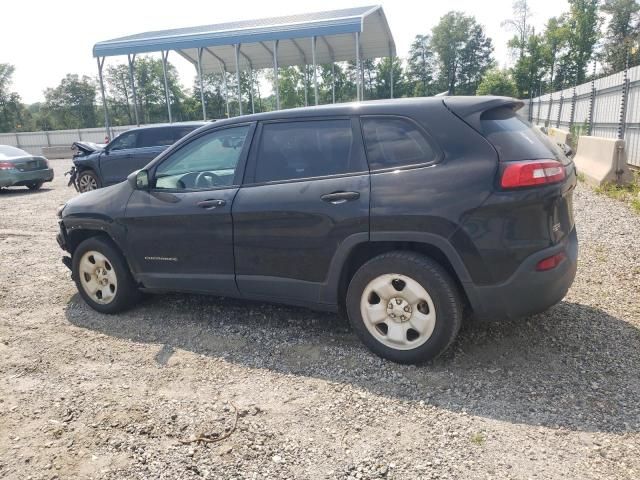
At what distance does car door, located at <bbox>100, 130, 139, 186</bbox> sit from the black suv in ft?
27.8

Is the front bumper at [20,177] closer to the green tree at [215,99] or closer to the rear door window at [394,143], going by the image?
the rear door window at [394,143]

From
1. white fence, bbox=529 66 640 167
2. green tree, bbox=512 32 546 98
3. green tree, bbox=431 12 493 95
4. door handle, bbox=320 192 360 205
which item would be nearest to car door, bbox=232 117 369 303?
door handle, bbox=320 192 360 205

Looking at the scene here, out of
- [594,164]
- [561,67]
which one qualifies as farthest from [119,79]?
[594,164]

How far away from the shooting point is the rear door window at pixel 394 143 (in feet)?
10.6

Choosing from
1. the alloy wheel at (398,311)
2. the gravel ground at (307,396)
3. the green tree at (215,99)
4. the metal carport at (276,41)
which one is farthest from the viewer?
the green tree at (215,99)

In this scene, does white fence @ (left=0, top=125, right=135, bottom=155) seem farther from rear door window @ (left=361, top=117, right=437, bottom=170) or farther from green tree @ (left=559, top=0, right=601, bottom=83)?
green tree @ (left=559, top=0, right=601, bottom=83)

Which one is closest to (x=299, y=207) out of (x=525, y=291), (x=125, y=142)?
(x=525, y=291)

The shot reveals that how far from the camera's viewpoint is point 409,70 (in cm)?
7519

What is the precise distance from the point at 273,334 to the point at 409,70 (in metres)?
77.5

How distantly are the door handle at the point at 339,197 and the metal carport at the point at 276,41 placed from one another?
1422 centimetres

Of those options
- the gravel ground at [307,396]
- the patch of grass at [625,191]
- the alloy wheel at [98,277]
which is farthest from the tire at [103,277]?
the patch of grass at [625,191]

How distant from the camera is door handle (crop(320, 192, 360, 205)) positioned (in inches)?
131

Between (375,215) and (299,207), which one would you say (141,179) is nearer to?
(299,207)

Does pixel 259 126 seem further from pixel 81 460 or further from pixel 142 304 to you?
pixel 81 460
